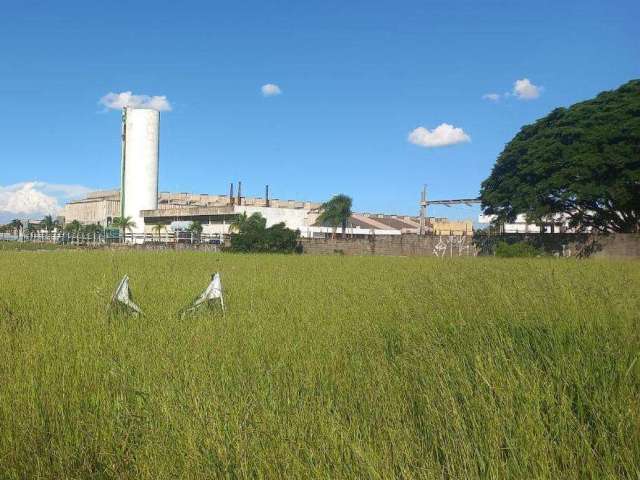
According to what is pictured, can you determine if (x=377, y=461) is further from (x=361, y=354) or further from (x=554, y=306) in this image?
(x=554, y=306)

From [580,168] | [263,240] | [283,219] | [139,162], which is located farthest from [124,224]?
[580,168]

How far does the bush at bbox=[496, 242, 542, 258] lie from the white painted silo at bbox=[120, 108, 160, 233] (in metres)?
45.0

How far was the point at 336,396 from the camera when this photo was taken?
332cm

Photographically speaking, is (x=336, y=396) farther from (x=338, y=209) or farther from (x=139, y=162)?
(x=139, y=162)

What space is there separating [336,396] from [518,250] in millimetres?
25171

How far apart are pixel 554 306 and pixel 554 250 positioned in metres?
24.3

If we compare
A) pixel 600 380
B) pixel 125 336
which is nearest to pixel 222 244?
pixel 125 336

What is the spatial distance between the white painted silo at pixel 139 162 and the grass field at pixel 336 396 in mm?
59879

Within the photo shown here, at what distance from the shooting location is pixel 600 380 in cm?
316

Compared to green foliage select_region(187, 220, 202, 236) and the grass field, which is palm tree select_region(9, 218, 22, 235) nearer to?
green foliage select_region(187, 220, 202, 236)

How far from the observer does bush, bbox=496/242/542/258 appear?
26.7m

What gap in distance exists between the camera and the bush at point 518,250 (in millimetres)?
26719

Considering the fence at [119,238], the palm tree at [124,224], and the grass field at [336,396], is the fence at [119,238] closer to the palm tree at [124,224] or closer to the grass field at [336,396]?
the palm tree at [124,224]

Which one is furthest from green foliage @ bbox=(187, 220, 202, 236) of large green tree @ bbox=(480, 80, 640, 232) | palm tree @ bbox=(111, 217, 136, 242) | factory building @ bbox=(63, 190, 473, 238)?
large green tree @ bbox=(480, 80, 640, 232)
